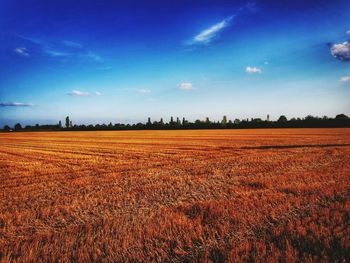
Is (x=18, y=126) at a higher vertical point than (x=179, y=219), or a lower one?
higher

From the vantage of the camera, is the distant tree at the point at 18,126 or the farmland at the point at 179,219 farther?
the distant tree at the point at 18,126

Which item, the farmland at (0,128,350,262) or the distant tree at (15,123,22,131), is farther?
the distant tree at (15,123,22,131)

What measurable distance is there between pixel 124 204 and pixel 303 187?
5036 mm

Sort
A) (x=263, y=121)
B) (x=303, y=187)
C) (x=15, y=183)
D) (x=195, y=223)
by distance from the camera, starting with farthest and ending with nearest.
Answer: (x=263, y=121)
(x=15, y=183)
(x=303, y=187)
(x=195, y=223)

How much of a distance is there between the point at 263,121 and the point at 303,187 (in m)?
105

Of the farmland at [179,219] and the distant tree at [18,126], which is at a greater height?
the distant tree at [18,126]

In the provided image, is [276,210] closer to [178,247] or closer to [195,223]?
[195,223]

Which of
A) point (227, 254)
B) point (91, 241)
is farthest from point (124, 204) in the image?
point (227, 254)

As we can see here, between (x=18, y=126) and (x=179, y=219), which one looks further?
(x=18, y=126)

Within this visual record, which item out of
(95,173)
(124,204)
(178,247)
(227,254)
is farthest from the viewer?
(95,173)

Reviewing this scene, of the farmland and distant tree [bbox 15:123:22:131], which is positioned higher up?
distant tree [bbox 15:123:22:131]

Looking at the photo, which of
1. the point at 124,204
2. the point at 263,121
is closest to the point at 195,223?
the point at 124,204

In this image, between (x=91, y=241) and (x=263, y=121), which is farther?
(x=263, y=121)

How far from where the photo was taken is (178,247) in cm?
360
